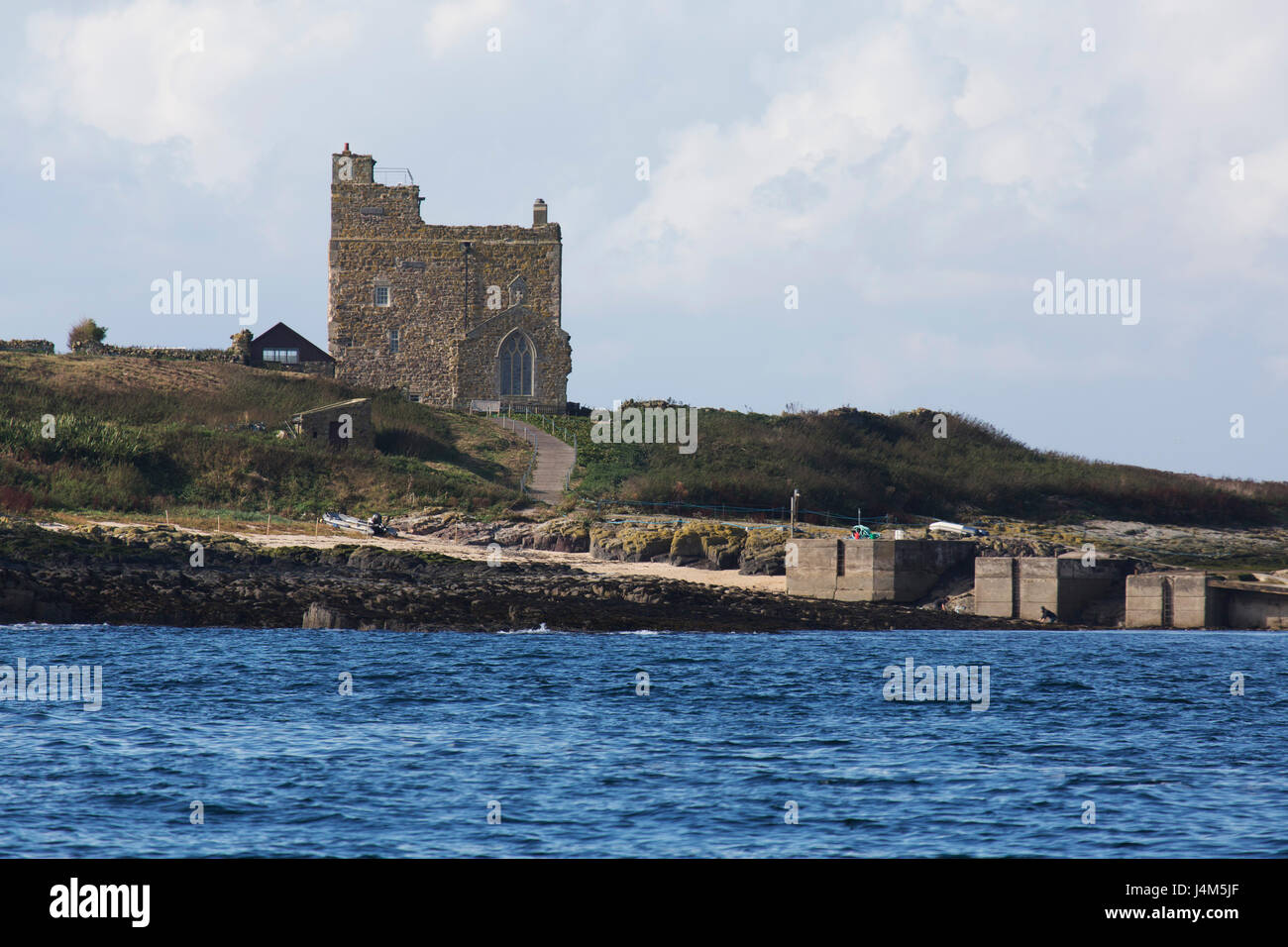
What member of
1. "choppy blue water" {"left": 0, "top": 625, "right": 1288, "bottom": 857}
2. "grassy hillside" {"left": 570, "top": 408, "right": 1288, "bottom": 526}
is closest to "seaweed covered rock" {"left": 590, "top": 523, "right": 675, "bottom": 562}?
"grassy hillside" {"left": 570, "top": 408, "right": 1288, "bottom": 526}

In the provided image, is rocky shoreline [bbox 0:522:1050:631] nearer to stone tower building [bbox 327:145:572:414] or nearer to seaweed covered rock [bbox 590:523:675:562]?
seaweed covered rock [bbox 590:523:675:562]

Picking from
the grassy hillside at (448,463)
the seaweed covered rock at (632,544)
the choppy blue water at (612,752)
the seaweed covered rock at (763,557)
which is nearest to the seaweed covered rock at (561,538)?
the seaweed covered rock at (632,544)

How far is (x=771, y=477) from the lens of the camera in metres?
56.5

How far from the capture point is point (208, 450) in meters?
49.3

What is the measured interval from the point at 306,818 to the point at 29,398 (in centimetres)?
4264

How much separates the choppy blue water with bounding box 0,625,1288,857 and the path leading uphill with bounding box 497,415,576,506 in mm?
18424

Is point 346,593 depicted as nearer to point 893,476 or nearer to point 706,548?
point 706,548

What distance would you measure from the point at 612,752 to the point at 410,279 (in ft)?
181

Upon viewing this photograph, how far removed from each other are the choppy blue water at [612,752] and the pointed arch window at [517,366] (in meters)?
36.8

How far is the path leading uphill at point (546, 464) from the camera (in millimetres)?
52156

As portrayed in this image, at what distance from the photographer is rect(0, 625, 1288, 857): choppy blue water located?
15117mm
